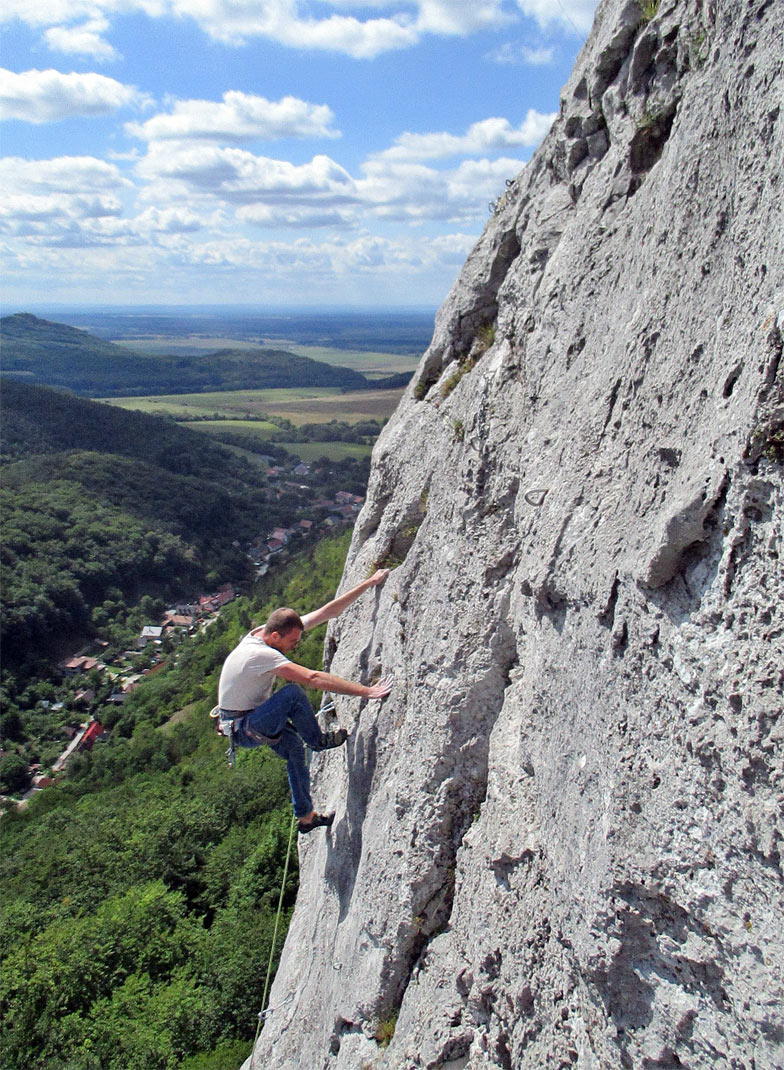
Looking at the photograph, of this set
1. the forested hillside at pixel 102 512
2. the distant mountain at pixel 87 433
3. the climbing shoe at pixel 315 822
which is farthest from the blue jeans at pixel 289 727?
the distant mountain at pixel 87 433

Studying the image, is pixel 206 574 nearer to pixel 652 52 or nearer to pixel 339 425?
pixel 339 425

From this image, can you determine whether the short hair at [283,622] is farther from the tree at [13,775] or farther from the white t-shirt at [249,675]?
the tree at [13,775]

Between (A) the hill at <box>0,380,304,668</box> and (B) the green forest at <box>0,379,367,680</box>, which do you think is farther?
(A) the hill at <box>0,380,304,668</box>

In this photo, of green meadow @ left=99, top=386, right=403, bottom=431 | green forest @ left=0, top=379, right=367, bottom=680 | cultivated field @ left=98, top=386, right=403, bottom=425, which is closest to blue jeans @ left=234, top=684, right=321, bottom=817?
green forest @ left=0, top=379, right=367, bottom=680

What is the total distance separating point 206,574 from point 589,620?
89136 mm

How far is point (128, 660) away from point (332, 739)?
69.3 m

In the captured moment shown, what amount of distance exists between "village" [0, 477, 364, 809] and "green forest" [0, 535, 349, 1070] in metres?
10.1

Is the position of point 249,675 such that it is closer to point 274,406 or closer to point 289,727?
point 289,727

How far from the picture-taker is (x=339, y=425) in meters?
158

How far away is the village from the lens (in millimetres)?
54438

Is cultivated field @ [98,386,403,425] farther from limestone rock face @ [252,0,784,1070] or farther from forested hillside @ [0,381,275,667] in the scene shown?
limestone rock face @ [252,0,784,1070]

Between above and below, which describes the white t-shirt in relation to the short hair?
below

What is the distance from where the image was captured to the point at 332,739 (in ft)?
25.3

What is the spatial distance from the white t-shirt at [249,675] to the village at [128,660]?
49.1 meters
